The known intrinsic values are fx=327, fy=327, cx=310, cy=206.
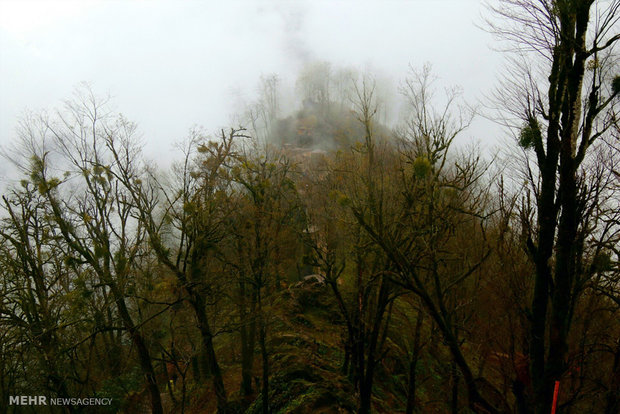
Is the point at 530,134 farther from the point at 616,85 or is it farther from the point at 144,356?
the point at 144,356

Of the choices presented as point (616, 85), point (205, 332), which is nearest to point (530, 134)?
point (616, 85)

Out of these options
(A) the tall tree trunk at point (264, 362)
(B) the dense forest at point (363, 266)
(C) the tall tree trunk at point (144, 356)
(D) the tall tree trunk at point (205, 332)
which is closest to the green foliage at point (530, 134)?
(B) the dense forest at point (363, 266)

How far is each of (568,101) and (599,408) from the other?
403 inches

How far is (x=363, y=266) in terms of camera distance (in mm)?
9297

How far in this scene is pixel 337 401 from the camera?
411 inches

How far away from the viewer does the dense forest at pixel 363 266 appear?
17.6ft

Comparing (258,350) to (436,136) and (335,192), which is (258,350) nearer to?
(335,192)

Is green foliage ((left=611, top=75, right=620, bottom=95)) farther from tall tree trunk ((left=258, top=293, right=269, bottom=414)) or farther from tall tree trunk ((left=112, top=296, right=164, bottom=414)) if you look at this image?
tall tree trunk ((left=112, top=296, right=164, bottom=414))

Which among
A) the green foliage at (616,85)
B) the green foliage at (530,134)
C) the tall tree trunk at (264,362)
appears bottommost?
the tall tree trunk at (264,362)

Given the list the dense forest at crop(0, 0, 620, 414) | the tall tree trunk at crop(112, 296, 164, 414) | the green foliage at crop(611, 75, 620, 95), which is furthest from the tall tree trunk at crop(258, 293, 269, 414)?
the green foliage at crop(611, 75, 620, 95)

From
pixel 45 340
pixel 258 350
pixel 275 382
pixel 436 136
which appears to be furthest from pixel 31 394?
pixel 436 136

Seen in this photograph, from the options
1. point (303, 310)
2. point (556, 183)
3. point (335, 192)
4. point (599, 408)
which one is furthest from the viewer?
point (303, 310)

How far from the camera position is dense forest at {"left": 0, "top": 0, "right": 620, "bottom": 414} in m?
5.36

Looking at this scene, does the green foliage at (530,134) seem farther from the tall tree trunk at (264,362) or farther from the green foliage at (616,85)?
the tall tree trunk at (264,362)
